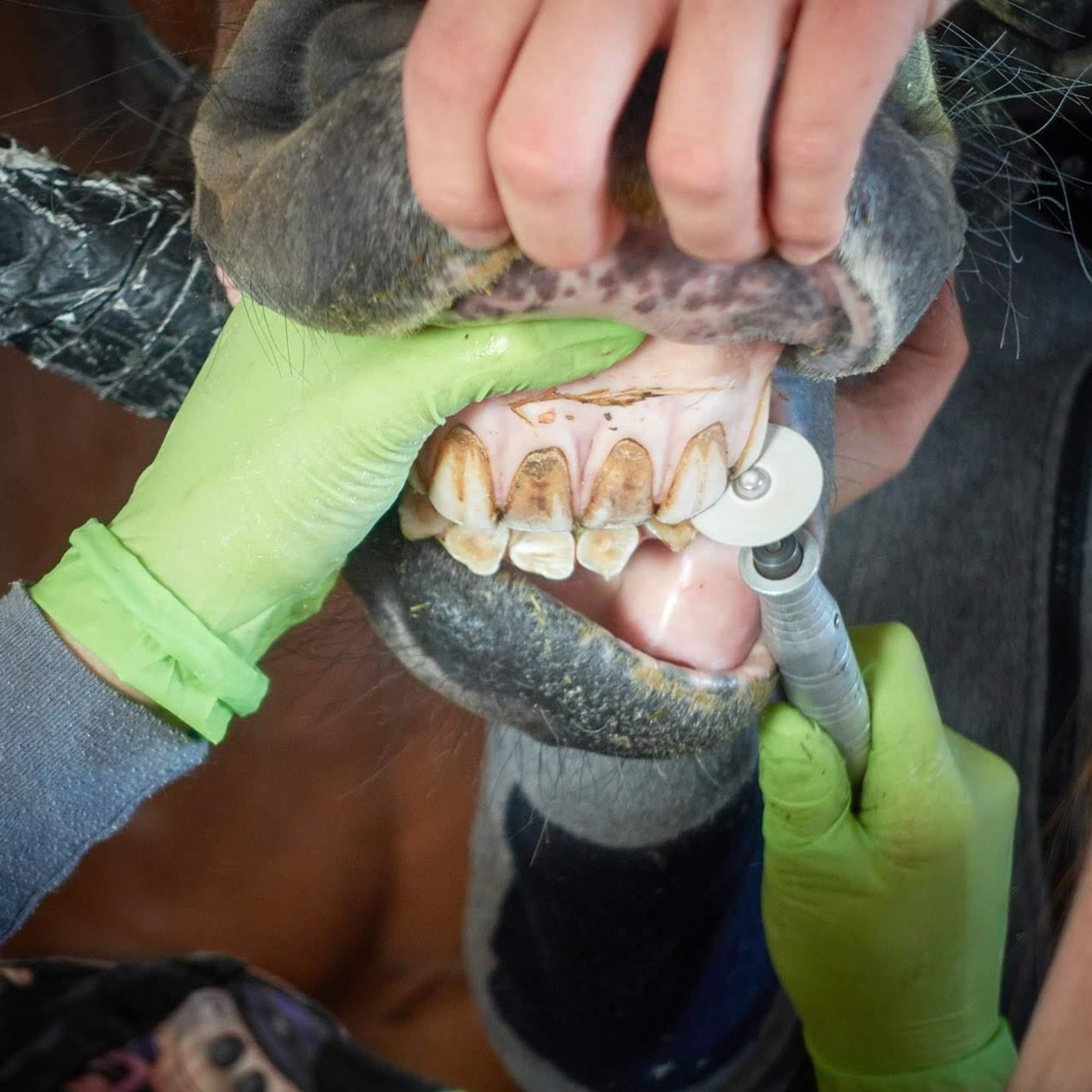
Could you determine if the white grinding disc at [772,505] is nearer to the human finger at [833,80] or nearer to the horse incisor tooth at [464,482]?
the horse incisor tooth at [464,482]

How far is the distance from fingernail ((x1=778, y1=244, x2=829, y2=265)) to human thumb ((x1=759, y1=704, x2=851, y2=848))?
367mm

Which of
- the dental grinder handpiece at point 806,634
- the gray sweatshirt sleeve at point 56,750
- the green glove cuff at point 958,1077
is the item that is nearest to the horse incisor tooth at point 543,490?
the dental grinder handpiece at point 806,634

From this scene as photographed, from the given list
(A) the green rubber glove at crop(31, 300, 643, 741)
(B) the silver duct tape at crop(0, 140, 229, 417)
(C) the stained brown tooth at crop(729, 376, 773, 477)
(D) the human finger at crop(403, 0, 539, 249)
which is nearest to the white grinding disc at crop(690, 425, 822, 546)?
(C) the stained brown tooth at crop(729, 376, 773, 477)

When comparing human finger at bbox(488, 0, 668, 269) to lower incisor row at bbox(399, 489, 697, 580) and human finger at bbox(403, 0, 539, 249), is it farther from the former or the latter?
lower incisor row at bbox(399, 489, 697, 580)

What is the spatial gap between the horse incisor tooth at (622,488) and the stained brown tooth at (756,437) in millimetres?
55

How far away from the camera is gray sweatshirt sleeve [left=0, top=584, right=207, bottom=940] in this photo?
53cm

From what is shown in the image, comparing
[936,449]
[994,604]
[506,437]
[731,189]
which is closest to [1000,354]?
[936,449]

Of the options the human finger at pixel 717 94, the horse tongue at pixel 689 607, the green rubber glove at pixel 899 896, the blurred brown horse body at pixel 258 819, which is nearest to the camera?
the human finger at pixel 717 94

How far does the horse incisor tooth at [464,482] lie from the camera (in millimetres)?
476

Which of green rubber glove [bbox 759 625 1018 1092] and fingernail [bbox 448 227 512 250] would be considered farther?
green rubber glove [bbox 759 625 1018 1092]

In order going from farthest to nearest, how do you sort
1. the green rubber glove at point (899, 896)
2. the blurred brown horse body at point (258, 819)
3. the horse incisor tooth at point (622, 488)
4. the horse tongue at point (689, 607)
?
the blurred brown horse body at point (258, 819) → the green rubber glove at point (899, 896) → the horse tongue at point (689, 607) → the horse incisor tooth at point (622, 488)

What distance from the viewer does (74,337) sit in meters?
0.75

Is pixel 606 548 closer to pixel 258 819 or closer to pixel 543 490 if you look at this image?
pixel 543 490

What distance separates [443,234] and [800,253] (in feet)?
0.36
